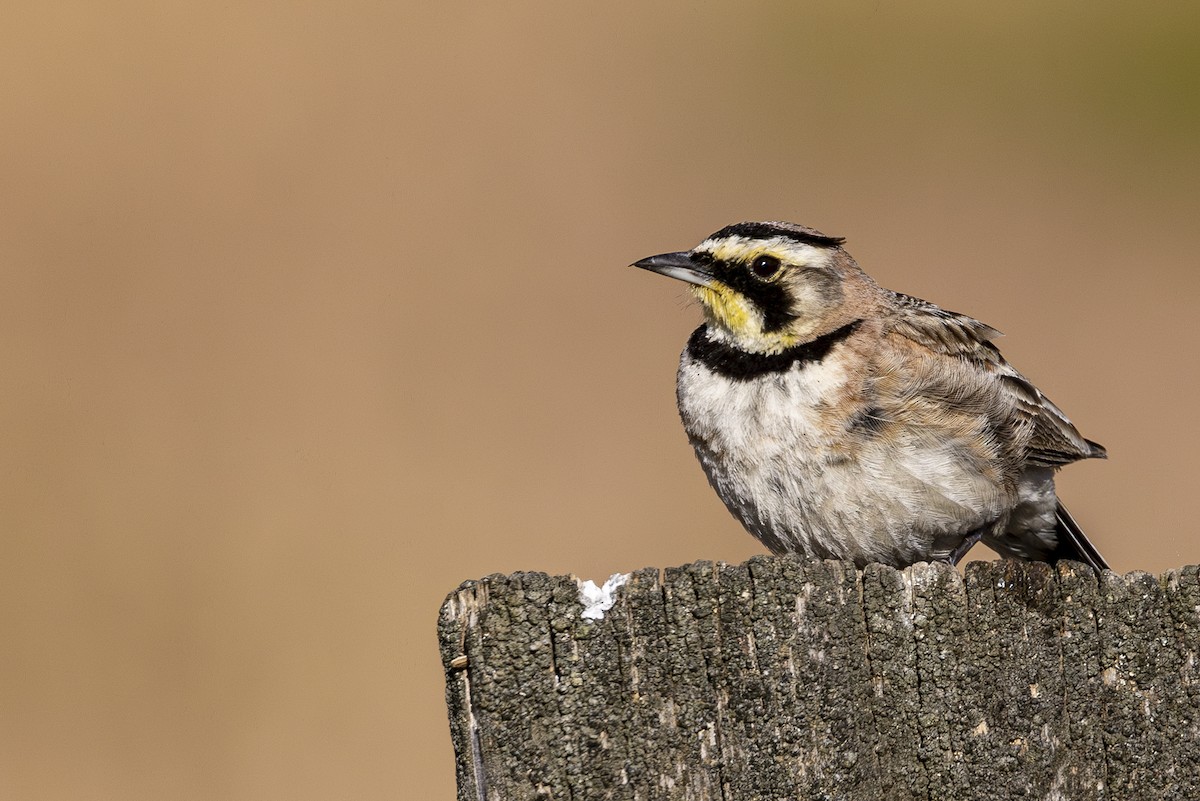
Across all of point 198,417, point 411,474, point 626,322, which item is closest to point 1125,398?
point 626,322

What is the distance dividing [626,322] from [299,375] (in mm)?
2478

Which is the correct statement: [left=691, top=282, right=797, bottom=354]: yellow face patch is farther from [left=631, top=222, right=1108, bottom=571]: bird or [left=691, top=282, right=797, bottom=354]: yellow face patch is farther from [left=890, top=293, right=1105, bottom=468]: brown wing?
[left=890, top=293, right=1105, bottom=468]: brown wing

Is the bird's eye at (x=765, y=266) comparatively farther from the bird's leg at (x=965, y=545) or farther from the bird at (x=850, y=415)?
the bird's leg at (x=965, y=545)

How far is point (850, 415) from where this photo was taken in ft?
20.6

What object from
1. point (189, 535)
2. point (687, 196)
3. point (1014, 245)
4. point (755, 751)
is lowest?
point (755, 751)

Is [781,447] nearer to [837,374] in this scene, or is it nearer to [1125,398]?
[837,374]

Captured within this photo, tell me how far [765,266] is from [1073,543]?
6.39ft

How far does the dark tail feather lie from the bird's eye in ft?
5.66

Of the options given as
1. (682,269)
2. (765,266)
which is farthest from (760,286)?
(682,269)

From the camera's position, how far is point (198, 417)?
10742 mm

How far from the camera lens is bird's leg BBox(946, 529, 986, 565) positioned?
667cm

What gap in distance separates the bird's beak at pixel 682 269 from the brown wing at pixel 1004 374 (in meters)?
0.84

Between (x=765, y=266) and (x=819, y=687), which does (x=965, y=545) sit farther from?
(x=819, y=687)

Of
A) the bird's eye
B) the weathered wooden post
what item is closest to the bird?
the bird's eye
